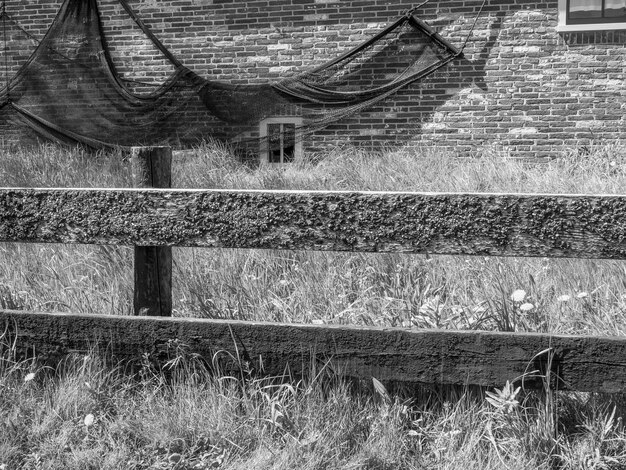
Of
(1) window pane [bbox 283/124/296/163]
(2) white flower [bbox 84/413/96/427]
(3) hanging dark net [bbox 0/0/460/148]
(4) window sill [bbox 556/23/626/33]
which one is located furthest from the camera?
(1) window pane [bbox 283/124/296/163]

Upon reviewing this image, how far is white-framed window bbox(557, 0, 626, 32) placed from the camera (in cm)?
932

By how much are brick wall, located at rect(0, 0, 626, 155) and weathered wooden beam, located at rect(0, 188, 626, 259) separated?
728 cm

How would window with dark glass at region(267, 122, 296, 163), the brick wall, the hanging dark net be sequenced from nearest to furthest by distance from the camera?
the brick wall, the hanging dark net, window with dark glass at region(267, 122, 296, 163)

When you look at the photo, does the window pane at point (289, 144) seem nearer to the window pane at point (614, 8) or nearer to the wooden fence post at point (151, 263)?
the window pane at point (614, 8)

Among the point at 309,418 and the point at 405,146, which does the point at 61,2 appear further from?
the point at 309,418

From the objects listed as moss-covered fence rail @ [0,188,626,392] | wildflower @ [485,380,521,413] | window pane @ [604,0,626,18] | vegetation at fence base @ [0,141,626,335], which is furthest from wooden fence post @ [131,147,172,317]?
window pane @ [604,0,626,18]

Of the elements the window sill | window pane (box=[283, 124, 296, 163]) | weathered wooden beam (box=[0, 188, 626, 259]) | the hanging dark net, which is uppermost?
the window sill

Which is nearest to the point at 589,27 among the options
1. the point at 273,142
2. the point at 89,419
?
the point at 273,142

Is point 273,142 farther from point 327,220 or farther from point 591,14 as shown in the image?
point 327,220

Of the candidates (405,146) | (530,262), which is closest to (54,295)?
(530,262)

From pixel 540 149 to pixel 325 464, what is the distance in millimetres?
7805

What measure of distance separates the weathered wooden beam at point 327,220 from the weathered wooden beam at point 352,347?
282 mm

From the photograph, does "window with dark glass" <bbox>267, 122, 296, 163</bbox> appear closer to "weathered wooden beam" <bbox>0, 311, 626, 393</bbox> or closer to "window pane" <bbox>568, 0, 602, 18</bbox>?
"window pane" <bbox>568, 0, 602, 18</bbox>

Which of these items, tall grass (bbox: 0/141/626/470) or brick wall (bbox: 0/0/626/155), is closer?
tall grass (bbox: 0/141/626/470)
